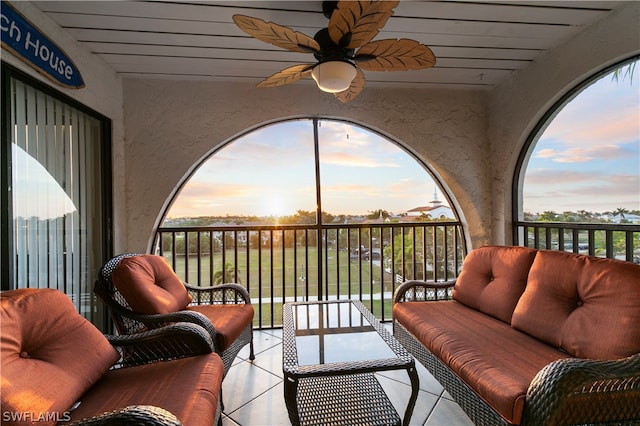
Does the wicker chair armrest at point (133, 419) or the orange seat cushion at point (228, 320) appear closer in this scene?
the wicker chair armrest at point (133, 419)

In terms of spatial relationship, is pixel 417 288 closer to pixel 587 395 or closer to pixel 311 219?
pixel 311 219

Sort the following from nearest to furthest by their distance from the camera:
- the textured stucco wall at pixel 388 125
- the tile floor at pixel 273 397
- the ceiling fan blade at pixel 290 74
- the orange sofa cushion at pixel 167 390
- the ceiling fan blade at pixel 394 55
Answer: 1. the orange sofa cushion at pixel 167 390
2. the ceiling fan blade at pixel 394 55
3. the tile floor at pixel 273 397
4. the ceiling fan blade at pixel 290 74
5. the textured stucco wall at pixel 388 125

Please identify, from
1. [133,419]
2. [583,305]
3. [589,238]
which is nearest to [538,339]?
[583,305]

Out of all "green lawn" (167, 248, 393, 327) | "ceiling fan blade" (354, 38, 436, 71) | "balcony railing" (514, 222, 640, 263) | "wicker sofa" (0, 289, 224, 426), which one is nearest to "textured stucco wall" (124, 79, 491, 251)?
"balcony railing" (514, 222, 640, 263)

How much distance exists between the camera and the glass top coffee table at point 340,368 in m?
1.29

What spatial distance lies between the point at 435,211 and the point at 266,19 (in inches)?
100

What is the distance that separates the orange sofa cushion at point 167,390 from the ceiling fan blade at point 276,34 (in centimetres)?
162

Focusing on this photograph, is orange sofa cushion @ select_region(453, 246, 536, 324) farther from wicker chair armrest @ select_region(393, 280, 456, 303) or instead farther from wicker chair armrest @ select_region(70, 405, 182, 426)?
wicker chair armrest @ select_region(70, 405, 182, 426)

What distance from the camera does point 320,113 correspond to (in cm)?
300

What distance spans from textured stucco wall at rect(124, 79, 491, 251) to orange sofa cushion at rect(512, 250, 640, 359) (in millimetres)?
1544

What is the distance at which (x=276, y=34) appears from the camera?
58.4 inches

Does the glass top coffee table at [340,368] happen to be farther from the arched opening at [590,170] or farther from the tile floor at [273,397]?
the arched opening at [590,170]

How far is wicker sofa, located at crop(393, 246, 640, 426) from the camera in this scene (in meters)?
1.02

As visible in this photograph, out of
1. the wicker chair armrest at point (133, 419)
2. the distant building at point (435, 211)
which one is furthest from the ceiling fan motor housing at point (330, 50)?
the distant building at point (435, 211)
